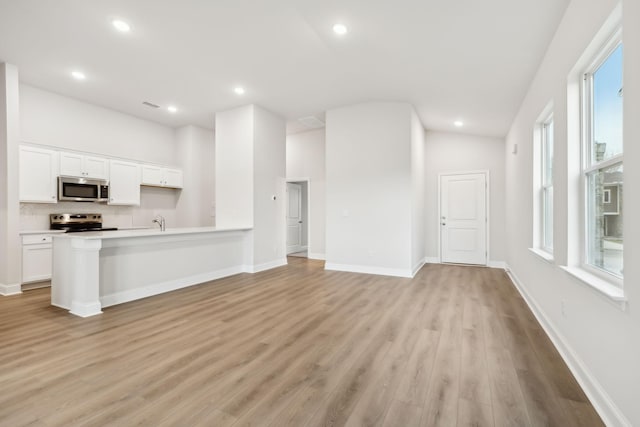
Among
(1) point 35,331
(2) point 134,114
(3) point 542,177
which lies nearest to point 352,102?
(3) point 542,177

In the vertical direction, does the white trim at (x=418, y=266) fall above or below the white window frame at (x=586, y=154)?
below

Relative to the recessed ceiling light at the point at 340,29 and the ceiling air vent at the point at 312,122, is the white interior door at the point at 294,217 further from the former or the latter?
the recessed ceiling light at the point at 340,29

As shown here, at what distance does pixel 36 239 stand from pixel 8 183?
0.90 metres

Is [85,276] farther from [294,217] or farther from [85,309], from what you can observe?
[294,217]

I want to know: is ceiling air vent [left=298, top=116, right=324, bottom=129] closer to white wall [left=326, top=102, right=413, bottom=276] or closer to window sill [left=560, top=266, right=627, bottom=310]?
white wall [left=326, top=102, right=413, bottom=276]

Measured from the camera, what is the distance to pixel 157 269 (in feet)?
14.2

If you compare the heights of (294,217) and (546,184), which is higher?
(546,184)

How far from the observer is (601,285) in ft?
5.92

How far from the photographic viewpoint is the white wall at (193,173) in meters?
7.43

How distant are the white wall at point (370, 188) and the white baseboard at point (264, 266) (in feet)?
3.70

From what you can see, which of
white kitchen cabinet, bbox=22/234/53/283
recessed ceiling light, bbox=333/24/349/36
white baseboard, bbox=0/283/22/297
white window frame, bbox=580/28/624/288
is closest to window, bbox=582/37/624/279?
white window frame, bbox=580/28/624/288

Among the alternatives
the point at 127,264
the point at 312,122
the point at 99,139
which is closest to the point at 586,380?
the point at 127,264

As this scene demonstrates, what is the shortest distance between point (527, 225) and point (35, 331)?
5810 millimetres

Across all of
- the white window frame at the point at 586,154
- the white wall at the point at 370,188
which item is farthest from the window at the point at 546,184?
the white wall at the point at 370,188
